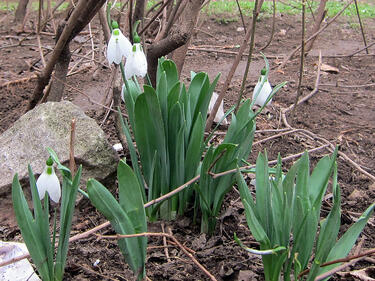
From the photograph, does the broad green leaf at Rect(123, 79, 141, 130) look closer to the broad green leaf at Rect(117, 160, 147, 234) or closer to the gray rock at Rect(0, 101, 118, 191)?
the gray rock at Rect(0, 101, 118, 191)

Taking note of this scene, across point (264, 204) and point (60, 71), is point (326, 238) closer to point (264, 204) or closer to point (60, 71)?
point (264, 204)

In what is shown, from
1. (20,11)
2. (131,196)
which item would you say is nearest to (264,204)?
(131,196)

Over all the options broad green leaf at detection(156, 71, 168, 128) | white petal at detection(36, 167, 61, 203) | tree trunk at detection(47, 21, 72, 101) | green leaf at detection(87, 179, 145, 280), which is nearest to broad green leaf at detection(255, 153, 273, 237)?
green leaf at detection(87, 179, 145, 280)

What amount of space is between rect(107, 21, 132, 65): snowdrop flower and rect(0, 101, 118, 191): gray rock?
68cm

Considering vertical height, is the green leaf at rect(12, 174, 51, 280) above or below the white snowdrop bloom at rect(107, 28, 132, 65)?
below

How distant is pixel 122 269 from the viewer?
1.71 metres

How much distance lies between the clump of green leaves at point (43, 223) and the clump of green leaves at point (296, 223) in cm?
54

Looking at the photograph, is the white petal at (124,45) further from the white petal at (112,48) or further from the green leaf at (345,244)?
the green leaf at (345,244)

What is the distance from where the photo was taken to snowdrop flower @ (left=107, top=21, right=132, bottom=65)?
1.65m

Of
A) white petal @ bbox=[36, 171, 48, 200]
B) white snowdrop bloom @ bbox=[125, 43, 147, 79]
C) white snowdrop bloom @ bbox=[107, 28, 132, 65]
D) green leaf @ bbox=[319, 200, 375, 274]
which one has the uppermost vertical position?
white snowdrop bloom @ bbox=[107, 28, 132, 65]

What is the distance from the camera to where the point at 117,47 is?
1.66 meters

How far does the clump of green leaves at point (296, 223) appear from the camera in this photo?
1345mm

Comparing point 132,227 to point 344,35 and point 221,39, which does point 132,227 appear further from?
point 344,35

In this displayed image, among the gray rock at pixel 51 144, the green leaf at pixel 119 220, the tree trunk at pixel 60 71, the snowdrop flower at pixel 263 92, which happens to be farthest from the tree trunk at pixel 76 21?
the green leaf at pixel 119 220
